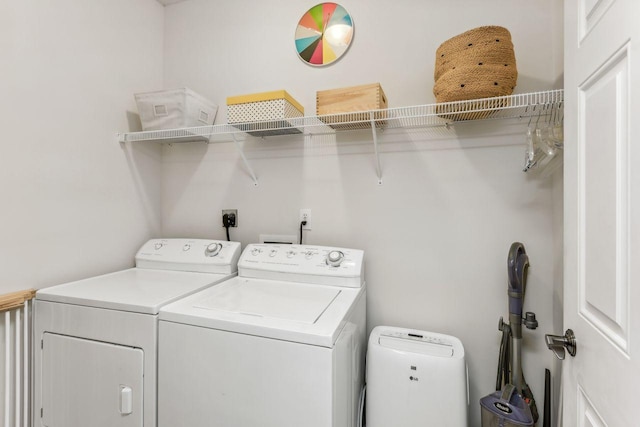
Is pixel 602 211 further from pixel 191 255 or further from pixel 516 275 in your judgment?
pixel 191 255

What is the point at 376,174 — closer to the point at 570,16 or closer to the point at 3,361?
the point at 570,16

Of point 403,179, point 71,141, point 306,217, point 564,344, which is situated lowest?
point 564,344

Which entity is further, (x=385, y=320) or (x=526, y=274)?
(x=385, y=320)

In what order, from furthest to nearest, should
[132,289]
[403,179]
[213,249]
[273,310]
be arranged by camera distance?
[213,249]
[403,179]
[132,289]
[273,310]

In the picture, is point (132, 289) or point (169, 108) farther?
Answer: point (169, 108)

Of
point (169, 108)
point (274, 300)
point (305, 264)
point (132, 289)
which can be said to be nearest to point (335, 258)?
point (305, 264)

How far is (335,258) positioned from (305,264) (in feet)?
0.54

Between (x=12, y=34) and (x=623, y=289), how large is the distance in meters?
2.36

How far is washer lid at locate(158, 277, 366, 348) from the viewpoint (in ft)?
3.29

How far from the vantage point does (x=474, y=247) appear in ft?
5.01

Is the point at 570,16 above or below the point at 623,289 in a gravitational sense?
above

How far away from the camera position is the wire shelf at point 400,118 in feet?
4.21

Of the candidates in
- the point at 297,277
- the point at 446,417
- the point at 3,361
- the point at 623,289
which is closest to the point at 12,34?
the point at 3,361

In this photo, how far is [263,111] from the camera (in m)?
1.57
